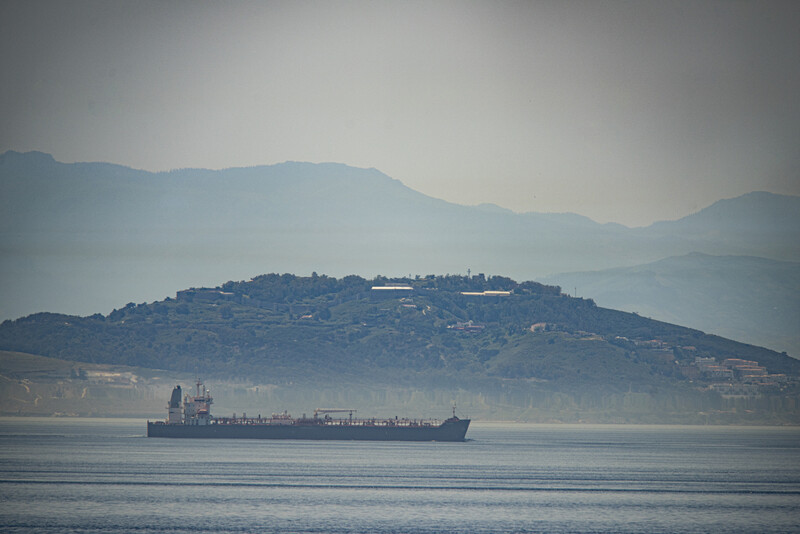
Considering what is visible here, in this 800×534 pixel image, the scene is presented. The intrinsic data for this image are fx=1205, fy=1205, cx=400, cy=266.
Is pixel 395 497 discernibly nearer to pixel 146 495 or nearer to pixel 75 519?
pixel 146 495

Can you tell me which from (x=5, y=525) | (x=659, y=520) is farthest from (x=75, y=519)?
(x=659, y=520)

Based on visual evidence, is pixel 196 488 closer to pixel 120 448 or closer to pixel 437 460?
pixel 437 460

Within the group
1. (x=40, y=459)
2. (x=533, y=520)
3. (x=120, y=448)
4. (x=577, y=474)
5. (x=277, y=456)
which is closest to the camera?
(x=533, y=520)

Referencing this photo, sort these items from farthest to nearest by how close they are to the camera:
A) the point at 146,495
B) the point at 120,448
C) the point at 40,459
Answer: the point at 120,448
the point at 40,459
the point at 146,495

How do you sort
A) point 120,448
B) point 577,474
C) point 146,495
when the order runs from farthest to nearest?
point 120,448 < point 577,474 < point 146,495

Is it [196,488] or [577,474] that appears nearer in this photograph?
[196,488]

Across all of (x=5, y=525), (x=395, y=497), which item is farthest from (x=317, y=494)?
(x=5, y=525)
